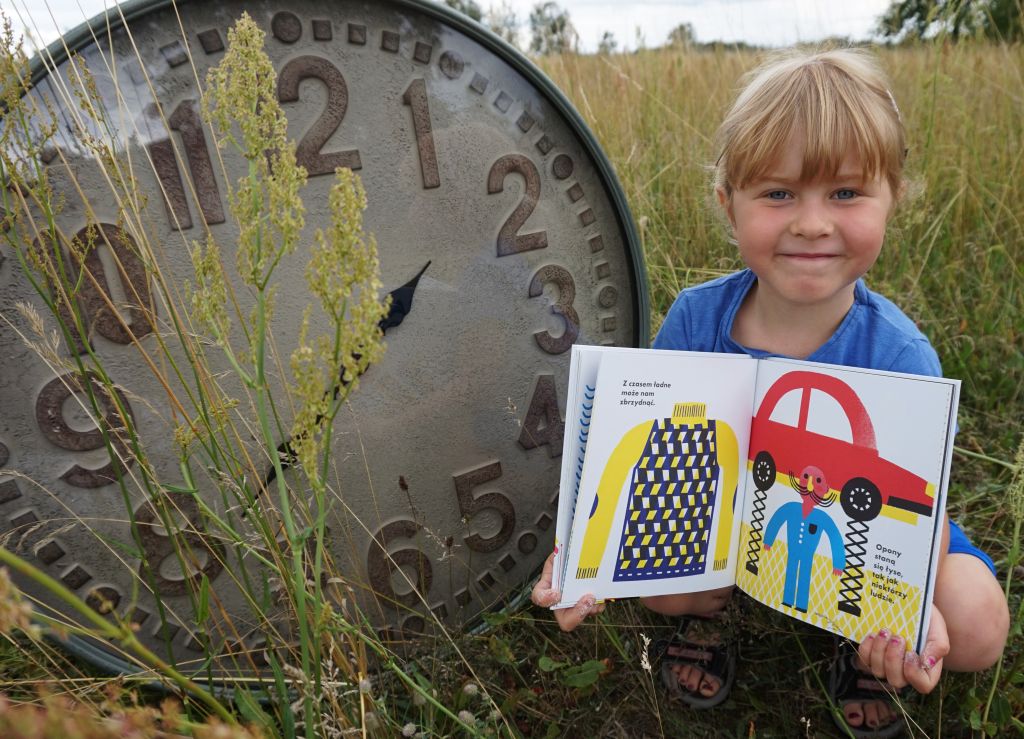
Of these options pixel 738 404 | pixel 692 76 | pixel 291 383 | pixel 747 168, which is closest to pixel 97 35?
pixel 291 383

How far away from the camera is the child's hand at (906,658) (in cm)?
116

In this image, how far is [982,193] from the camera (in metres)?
3.02

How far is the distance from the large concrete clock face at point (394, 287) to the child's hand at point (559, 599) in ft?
1.01

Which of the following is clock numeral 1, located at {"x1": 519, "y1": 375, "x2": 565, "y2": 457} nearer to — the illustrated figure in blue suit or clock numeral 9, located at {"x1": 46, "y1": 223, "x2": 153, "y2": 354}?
the illustrated figure in blue suit

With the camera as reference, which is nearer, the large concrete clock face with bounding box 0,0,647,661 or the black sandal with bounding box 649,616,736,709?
the large concrete clock face with bounding box 0,0,647,661

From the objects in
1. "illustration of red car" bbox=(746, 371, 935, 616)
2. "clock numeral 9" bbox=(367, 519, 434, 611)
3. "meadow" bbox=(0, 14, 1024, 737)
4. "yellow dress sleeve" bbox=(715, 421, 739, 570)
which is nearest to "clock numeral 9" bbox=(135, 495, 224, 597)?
"meadow" bbox=(0, 14, 1024, 737)

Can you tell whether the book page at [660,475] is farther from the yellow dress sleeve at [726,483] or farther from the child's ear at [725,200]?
the child's ear at [725,200]

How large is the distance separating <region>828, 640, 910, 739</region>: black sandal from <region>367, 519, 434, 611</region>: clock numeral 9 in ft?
2.84

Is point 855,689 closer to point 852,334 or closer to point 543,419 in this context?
point 852,334

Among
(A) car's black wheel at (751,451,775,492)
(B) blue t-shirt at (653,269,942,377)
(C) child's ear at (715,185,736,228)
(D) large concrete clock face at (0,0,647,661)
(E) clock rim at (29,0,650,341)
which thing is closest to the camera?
(E) clock rim at (29,0,650,341)

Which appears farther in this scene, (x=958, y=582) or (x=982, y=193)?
(x=982, y=193)

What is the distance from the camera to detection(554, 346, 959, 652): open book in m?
1.17

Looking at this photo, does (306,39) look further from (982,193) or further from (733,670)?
(982,193)

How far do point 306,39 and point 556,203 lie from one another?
0.60 m
